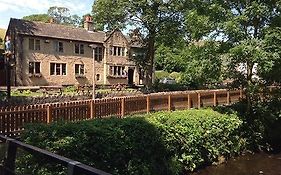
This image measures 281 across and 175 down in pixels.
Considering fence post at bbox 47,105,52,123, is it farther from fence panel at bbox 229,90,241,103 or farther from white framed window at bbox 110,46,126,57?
white framed window at bbox 110,46,126,57

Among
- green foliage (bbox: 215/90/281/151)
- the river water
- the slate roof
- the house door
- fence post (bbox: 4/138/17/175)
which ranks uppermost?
the slate roof

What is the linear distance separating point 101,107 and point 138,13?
23.0 m

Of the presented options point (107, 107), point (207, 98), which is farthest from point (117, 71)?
point (107, 107)

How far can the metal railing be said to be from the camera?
3.55 meters

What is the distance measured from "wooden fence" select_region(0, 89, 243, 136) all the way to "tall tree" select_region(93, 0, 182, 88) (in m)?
14.7

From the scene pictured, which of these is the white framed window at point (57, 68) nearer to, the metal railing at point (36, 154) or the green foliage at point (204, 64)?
the green foliage at point (204, 64)

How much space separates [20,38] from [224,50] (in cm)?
3022

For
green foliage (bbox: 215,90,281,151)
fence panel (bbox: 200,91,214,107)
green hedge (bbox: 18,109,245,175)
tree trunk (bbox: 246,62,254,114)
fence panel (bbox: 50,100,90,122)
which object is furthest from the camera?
fence panel (bbox: 200,91,214,107)

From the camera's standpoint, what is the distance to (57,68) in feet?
148

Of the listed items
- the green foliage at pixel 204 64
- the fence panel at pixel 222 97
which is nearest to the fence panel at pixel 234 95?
the fence panel at pixel 222 97

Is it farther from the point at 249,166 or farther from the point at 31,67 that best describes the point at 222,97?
the point at 31,67

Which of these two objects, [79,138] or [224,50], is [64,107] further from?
[224,50]

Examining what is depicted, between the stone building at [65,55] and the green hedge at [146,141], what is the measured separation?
99.8 ft

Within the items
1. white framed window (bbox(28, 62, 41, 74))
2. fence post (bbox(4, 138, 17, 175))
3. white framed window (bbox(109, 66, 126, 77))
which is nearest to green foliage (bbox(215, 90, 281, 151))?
fence post (bbox(4, 138, 17, 175))
